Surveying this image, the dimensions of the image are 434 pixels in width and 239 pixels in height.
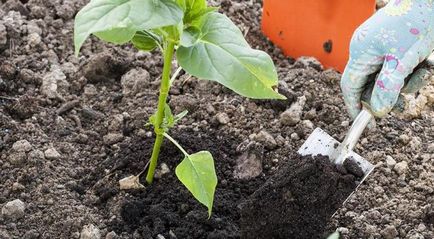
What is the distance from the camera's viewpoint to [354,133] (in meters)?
1.77

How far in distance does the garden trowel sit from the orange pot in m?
0.48

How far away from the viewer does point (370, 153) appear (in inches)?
79.2

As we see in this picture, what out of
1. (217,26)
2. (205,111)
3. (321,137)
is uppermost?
(217,26)

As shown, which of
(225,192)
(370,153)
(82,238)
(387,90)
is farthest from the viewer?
(370,153)

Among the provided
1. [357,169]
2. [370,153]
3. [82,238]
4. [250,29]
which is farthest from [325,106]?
[82,238]

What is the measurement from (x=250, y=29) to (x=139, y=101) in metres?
0.53

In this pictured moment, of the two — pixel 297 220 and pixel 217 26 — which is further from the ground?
pixel 217 26

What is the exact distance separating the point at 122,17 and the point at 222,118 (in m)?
0.72

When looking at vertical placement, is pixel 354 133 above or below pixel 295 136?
above

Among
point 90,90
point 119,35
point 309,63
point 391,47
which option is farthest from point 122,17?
point 309,63

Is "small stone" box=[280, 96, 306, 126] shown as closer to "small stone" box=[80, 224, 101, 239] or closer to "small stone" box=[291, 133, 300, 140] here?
"small stone" box=[291, 133, 300, 140]

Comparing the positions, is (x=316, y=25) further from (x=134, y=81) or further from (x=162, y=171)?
(x=162, y=171)

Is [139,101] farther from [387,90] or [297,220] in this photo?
[387,90]

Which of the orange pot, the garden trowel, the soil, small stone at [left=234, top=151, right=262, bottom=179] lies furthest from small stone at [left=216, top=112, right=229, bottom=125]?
the orange pot
